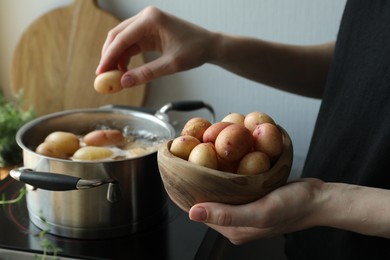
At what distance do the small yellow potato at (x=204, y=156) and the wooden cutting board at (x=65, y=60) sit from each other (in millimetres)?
652

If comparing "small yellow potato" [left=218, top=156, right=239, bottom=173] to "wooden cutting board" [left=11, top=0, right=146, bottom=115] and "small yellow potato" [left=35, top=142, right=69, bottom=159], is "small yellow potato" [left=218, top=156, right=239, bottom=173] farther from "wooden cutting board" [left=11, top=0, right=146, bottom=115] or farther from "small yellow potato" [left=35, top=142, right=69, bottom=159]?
"wooden cutting board" [left=11, top=0, right=146, bottom=115]

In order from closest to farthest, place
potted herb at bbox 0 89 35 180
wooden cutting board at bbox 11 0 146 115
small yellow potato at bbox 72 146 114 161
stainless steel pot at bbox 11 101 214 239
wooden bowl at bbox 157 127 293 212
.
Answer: wooden bowl at bbox 157 127 293 212 → stainless steel pot at bbox 11 101 214 239 → small yellow potato at bbox 72 146 114 161 → potted herb at bbox 0 89 35 180 → wooden cutting board at bbox 11 0 146 115

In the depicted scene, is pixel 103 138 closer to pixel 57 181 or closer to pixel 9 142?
pixel 57 181

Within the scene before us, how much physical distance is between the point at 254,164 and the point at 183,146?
0.08m

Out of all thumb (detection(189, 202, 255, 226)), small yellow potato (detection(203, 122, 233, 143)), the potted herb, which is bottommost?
the potted herb

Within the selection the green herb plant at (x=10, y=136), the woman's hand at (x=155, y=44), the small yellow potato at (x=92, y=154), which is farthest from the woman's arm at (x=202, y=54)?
the green herb plant at (x=10, y=136)

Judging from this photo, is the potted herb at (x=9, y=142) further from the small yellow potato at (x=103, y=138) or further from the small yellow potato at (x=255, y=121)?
the small yellow potato at (x=255, y=121)

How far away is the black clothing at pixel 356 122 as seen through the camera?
615 mm

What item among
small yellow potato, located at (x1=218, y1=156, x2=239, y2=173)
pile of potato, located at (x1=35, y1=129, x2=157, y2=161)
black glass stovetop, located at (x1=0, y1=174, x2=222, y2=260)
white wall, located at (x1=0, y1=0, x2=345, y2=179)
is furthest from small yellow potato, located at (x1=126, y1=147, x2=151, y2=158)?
white wall, located at (x1=0, y1=0, x2=345, y2=179)

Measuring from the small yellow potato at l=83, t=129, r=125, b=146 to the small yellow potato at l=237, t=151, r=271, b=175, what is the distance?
0.99ft

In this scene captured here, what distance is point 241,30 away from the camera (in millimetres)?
1074

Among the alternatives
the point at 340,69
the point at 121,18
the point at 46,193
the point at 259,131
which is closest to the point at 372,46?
the point at 340,69

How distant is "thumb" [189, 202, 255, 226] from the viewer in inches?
19.1

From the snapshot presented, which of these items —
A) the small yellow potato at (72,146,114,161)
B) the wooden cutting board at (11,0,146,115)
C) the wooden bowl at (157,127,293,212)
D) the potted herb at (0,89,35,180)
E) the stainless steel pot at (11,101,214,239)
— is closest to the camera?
the wooden bowl at (157,127,293,212)
